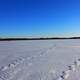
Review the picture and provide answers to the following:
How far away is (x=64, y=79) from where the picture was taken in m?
3.61

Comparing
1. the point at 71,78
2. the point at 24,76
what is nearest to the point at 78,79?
the point at 71,78

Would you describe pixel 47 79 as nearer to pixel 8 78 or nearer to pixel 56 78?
pixel 56 78

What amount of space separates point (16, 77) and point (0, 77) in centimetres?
35

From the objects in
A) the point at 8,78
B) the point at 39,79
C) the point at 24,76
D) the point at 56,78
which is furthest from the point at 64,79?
the point at 8,78

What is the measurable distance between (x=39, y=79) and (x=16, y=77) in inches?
21.3

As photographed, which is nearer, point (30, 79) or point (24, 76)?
point (30, 79)

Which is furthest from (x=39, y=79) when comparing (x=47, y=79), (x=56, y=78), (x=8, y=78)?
(x=8, y=78)

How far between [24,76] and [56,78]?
0.74 metres

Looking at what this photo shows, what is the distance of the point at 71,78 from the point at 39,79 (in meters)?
0.75

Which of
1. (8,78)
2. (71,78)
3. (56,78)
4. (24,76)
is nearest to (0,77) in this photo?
(8,78)

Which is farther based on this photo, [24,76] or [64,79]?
[24,76]

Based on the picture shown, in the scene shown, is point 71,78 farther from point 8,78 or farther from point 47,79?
point 8,78

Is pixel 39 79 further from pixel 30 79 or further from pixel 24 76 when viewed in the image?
pixel 24 76

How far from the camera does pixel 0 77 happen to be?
3.68 meters
